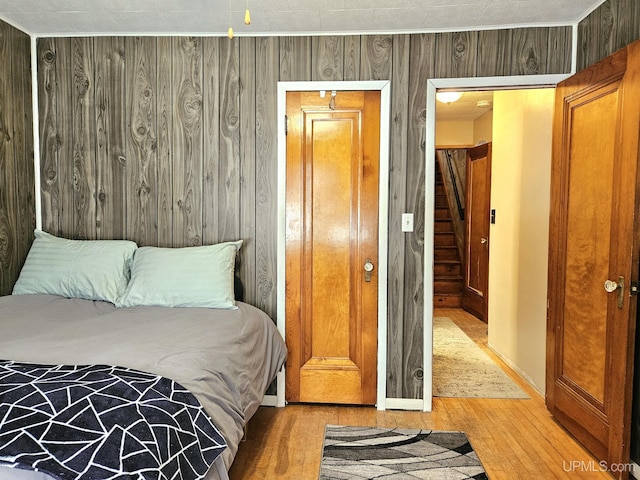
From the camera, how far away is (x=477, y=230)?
580 centimetres

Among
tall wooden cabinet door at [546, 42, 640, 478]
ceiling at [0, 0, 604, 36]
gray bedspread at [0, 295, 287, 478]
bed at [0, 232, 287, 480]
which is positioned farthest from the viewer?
ceiling at [0, 0, 604, 36]

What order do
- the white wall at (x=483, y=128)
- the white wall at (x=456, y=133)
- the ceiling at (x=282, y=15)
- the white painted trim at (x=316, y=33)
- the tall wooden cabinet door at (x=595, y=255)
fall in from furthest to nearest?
the white wall at (x=456, y=133)
the white wall at (x=483, y=128)
the white painted trim at (x=316, y=33)
the ceiling at (x=282, y=15)
the tall wooden cabinet door at (x=595, y=255)

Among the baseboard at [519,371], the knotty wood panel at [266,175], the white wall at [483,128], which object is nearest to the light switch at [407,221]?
the knotty wood panel at [266,175]

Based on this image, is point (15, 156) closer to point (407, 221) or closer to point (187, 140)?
point (187, 140)

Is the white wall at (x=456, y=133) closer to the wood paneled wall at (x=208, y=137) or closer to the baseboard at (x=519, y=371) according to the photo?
the baseboard at (x=519, y=371)

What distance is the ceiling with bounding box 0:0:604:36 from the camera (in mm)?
2479

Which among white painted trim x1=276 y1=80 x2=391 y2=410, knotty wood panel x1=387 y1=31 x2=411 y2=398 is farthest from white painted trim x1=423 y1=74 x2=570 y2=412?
white painted trim x1=276 y1=80 x2=391 y2=410

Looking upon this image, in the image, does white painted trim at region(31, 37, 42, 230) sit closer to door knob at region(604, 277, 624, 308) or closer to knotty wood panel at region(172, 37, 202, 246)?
knotty wood panel at region(172, 37, 202, 246)

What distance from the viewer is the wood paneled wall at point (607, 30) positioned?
218 centimetres

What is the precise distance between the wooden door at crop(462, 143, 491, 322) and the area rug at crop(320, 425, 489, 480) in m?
3.39

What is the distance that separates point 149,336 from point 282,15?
194 centimetres

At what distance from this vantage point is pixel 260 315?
268 cm

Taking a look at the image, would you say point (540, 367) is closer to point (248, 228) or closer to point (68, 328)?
point (248, 228)

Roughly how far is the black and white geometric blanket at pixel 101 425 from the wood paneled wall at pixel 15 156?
5.53 ft
